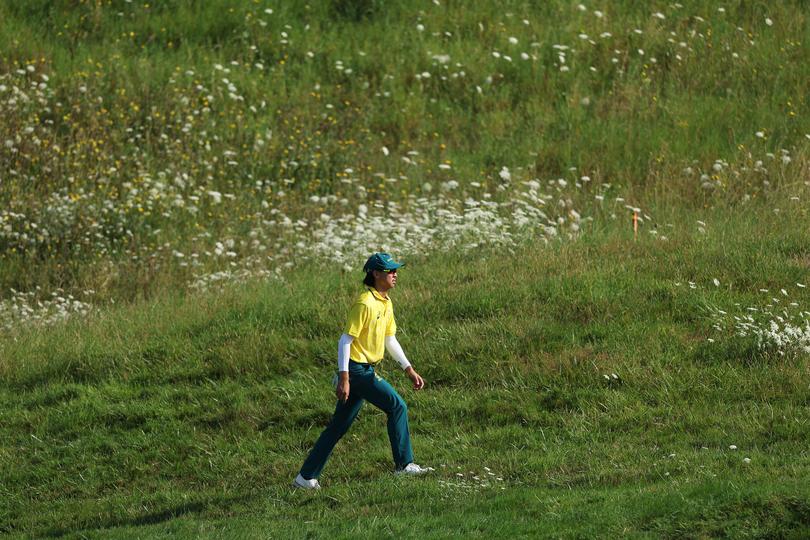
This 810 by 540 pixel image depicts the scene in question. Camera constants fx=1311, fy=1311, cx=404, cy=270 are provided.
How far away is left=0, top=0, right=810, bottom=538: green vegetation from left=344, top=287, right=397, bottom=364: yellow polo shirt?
100cm

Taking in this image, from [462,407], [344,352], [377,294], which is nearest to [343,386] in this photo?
[344,352]

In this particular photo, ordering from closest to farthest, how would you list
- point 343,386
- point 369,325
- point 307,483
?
point 343,386
point 369,325
point 307,483

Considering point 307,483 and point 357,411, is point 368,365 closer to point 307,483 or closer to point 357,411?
point 357,411

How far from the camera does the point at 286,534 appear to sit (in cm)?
862

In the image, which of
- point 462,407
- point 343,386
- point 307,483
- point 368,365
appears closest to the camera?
point 343,386

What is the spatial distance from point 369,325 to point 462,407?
7.28ft

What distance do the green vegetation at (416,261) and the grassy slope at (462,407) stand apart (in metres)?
0.04

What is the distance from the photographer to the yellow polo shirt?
9.52 meters

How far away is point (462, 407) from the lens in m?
11.5

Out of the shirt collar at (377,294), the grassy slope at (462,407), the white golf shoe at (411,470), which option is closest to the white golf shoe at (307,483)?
the grassy slope at (462,407)

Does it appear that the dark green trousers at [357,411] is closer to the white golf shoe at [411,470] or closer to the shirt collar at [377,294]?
the white golf shoe at [411,470]

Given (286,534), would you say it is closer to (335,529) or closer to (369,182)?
(335,529)

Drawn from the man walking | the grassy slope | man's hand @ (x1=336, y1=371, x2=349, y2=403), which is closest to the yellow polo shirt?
the man walking

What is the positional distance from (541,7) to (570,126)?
4393 mm
